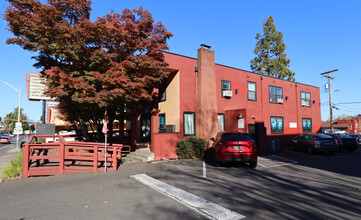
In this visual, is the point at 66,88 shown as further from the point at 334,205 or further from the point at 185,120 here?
the point at 334,205

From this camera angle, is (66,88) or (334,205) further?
(66,88)

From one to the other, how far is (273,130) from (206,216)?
16652 millimetres

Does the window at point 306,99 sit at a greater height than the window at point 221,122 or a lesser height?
greater

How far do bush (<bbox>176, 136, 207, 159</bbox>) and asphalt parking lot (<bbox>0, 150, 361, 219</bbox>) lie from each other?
335 centimetres

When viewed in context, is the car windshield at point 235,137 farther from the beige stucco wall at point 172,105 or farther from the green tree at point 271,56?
the green tree at point 271,56

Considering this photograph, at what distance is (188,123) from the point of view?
543 inches

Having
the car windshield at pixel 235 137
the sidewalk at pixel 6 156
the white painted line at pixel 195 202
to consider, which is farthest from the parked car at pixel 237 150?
the sidewalk at pixel 6 156

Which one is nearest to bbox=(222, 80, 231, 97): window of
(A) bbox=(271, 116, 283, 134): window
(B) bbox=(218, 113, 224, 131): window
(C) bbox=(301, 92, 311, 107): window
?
(B) bbox=(218, 113, 224, 131): window

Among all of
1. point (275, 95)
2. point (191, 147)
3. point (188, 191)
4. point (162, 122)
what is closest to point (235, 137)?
point (191, 147)

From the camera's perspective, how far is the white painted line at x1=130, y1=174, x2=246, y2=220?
440 centimetres

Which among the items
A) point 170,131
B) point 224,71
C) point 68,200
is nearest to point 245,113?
point 224,71

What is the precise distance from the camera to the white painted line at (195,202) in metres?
4.40

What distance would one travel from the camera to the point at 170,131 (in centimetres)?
1359

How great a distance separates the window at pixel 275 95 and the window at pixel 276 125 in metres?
1.61
